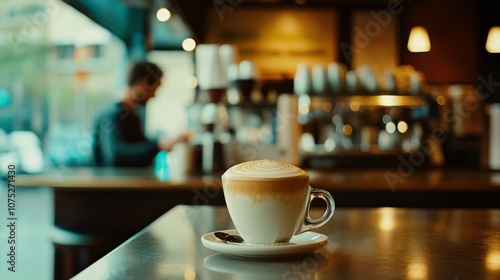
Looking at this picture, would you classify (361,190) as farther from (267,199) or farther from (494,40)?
(494,40)

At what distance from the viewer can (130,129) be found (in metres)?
3.54

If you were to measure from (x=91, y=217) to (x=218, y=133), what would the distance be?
0.93 meters

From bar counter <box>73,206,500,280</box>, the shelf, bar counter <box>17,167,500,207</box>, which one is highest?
the shelf

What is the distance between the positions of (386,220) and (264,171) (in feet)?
1.66

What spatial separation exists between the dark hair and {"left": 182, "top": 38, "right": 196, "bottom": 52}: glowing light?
8.89ft

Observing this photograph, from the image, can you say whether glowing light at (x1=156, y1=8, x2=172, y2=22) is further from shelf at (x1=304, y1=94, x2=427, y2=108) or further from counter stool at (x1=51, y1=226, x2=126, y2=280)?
counter stool at (x1=51, y1=226, x2=126, y2=280)

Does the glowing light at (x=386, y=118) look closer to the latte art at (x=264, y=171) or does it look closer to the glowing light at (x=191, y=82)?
the glowing light at (x=191, y=82)

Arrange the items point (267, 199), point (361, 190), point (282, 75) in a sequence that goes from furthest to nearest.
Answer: point (282, 75) → point (361, 190) → point (267, 199)

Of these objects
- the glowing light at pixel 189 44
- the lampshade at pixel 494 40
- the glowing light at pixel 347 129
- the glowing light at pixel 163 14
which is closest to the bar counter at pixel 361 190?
the glowing light at pixel 163 14

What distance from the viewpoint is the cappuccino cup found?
0.86 metres

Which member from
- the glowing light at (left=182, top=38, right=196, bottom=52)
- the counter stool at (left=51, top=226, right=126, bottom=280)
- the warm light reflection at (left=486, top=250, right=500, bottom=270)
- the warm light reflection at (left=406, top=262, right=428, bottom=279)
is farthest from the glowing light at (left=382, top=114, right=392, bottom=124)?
the warm light reflection at (left=406, top=262, right=428, bottom=279)

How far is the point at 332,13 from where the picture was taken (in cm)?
621

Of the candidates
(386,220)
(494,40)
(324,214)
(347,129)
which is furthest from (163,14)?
(324,214)

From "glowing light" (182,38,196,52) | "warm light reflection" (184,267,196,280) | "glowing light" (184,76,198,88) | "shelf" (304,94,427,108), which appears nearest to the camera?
"warm light reflection" (184,267,196,280)
